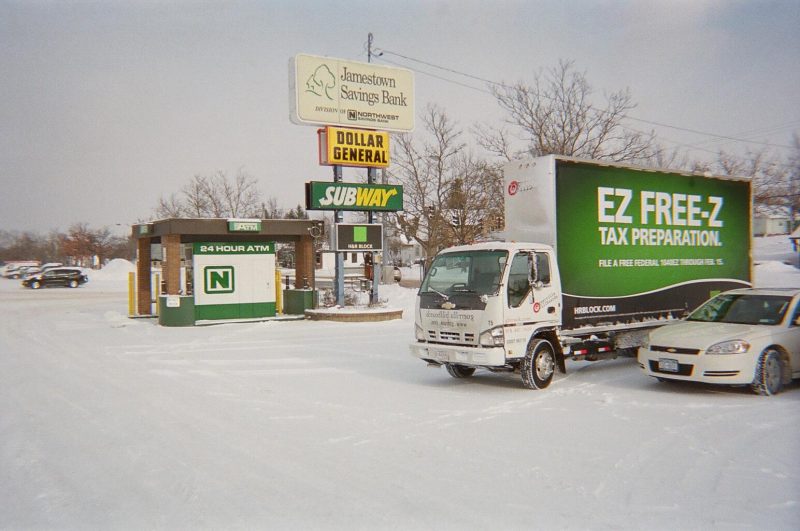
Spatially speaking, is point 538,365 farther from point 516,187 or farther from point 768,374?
point 768,374

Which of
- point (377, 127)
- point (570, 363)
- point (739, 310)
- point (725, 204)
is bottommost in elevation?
point (570, 363)

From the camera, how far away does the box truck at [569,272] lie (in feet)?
31.3

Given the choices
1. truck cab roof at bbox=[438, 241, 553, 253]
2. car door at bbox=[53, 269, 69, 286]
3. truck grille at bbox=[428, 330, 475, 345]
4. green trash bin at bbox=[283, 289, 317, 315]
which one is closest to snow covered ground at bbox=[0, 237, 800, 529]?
Answer: truck grille at bbox=[428, 330, 475, 345]

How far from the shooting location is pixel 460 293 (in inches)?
383

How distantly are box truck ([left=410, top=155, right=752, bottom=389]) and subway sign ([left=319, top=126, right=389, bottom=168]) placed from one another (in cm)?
1249

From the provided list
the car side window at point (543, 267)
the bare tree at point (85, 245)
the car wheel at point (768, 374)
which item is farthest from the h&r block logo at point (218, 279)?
the bare tree at point (85, 245)

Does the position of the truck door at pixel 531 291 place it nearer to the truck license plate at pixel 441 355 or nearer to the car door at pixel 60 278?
the truck license plate at pixel 441 355

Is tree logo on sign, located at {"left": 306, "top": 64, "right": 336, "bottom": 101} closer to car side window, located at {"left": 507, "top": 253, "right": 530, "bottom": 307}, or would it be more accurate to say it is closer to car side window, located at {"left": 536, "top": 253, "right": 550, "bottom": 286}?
car side window, located at {"left": 536, "top": 253, "right": 550, "bottom": 286}

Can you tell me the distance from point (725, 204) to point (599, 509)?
9.96m

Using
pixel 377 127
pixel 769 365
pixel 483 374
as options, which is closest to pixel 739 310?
pixel 769 365

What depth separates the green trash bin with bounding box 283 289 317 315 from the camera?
76.5ft

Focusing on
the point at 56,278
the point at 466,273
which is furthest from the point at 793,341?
the point at 56,278

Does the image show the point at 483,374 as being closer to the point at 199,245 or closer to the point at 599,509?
the point at 599,509

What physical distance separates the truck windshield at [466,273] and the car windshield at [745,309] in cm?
355
